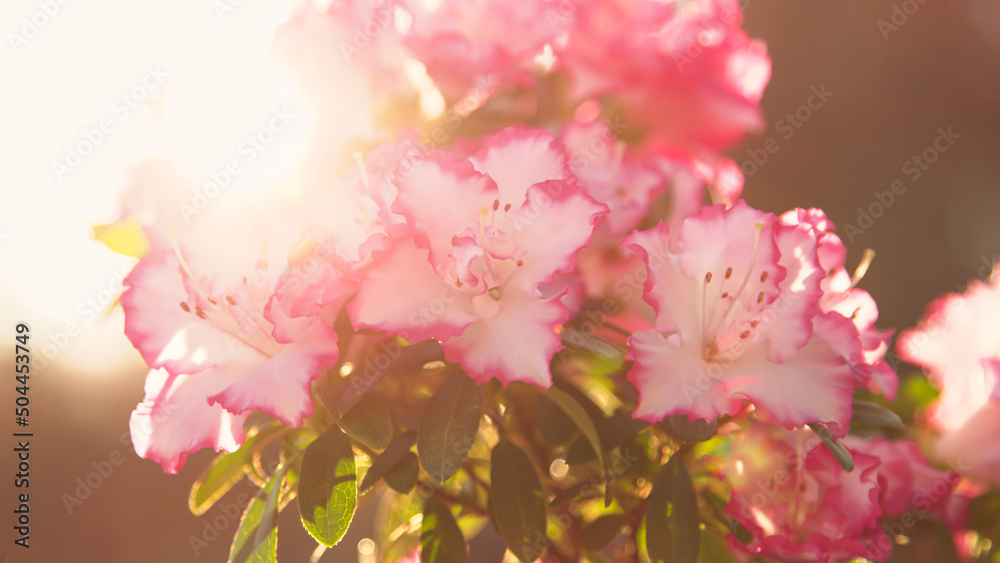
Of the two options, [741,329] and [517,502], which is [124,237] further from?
[741,329]

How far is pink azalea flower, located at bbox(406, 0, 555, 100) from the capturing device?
2.55 ft

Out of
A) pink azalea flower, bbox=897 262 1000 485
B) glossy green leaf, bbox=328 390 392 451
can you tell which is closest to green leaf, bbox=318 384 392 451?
glossy green leaf, bbox=328 390 392 451

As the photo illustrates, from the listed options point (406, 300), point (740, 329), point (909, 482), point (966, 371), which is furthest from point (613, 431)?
point (966, 371)

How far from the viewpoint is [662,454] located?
29.3 inches

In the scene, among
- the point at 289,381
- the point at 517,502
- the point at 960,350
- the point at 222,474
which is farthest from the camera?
the point at 960,350

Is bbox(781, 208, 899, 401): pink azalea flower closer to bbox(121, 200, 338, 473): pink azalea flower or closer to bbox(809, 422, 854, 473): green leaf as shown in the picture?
bbox(809, 422, 854, 473): green leaf

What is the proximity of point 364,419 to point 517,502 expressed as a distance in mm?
185

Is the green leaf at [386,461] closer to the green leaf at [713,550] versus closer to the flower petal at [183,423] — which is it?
the flower petal at [183,423]

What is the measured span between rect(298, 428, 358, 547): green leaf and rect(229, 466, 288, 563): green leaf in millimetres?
55

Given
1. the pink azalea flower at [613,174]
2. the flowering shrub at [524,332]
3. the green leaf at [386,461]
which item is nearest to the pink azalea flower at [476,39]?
the flowering shrub at [524,332]

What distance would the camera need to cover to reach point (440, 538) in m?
0.70

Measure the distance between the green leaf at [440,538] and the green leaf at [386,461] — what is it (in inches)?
3.6

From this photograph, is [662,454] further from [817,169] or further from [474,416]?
[817,169]

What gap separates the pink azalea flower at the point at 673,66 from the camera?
2.81ft
